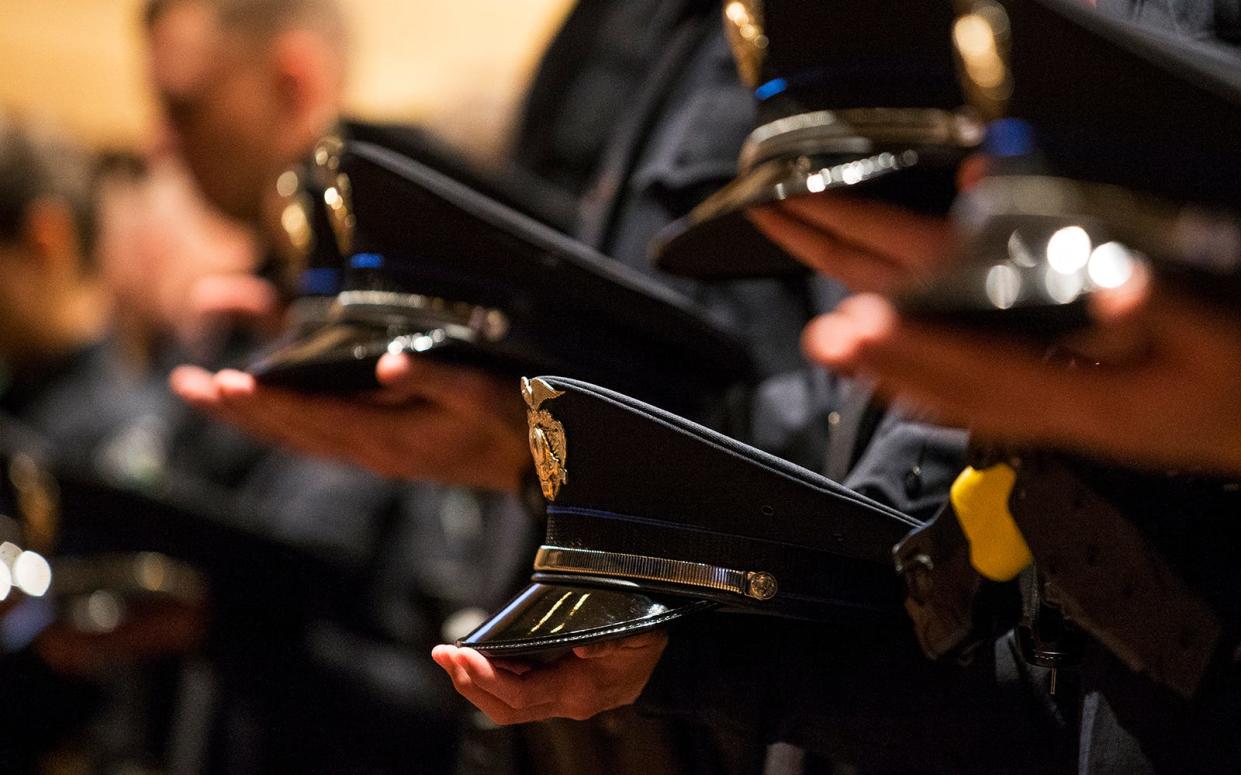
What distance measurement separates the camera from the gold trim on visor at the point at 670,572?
675mm

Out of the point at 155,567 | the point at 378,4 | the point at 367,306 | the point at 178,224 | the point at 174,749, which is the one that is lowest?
the point at 174,749

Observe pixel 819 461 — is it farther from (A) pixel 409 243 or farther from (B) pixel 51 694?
(B) pixel 51 694

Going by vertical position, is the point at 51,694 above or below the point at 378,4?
below

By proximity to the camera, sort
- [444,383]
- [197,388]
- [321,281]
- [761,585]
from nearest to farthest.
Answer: [761,585], [444,383], [197,388], [321,281]

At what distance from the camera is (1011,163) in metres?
0.56

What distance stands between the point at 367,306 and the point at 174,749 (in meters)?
1.23

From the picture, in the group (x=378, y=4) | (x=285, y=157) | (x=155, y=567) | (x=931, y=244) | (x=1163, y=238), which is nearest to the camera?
(x=1163, y=238)

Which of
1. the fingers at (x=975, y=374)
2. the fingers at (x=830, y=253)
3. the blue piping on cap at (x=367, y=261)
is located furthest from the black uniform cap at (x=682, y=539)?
the blue piping on cap at (x=367, y=261)

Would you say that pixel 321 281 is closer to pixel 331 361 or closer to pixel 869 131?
pixel 331 361

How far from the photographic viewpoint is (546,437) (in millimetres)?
746

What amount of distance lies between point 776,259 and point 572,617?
27 centimetres

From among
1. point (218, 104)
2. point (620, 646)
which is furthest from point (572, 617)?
point (218, 104)

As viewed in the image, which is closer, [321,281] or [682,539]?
[682,539]

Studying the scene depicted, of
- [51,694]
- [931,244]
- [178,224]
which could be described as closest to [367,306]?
[931,244]
